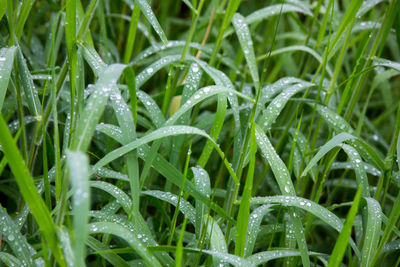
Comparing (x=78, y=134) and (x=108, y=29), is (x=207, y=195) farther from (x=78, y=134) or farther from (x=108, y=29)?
(x=108, y=29)

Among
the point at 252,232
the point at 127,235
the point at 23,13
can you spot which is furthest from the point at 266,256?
the point at 23,13

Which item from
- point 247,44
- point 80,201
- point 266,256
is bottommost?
point 266,256

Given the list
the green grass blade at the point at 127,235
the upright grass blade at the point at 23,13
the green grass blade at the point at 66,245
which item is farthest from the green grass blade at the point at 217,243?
the upright grass blade at the point at 23,13

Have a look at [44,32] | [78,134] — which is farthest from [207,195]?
[44,32]

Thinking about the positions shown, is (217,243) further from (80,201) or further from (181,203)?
(80,201)

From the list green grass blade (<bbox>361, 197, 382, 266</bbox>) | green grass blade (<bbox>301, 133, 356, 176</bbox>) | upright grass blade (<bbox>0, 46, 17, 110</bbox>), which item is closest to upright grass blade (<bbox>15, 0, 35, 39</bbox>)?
upright grass blade (<bbox>0, 46, 17, 110</bbox>)

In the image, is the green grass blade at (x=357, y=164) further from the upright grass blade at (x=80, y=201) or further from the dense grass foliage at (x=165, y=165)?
the upright grass blade at (x=80, y=201)

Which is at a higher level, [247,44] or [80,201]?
[247,44]

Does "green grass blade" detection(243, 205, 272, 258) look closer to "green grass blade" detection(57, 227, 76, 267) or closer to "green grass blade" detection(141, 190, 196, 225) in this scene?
"green grass blade" detection(141, 190, 196, 225)

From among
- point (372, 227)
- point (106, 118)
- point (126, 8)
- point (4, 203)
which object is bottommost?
point (4, 203)
